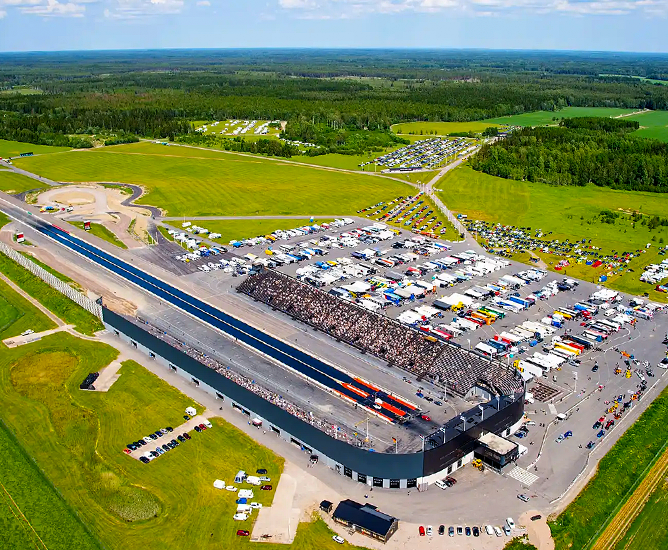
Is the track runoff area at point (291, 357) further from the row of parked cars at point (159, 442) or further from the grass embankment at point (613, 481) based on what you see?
the grass embankment at point (613, 481)

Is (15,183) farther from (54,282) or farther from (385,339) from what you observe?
(385,339)

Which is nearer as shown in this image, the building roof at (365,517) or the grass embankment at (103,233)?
the building roof at (365,517)

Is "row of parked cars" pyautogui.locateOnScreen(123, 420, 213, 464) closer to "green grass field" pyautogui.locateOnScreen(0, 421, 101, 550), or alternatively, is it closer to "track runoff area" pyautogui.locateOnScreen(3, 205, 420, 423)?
"green grass field" pyautogui.locateOnScreen(0, 421, 101, 550)

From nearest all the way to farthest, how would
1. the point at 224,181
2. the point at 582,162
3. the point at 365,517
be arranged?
the point at 365,517
the point at 224,181
the point at 582,162

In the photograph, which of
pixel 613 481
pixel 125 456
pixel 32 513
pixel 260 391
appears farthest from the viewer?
pixel 260 391

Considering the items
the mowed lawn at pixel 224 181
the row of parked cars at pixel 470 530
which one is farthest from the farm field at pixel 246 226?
the row of parked cars at pixel 470 530

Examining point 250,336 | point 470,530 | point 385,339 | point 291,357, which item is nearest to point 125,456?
point 291,357
